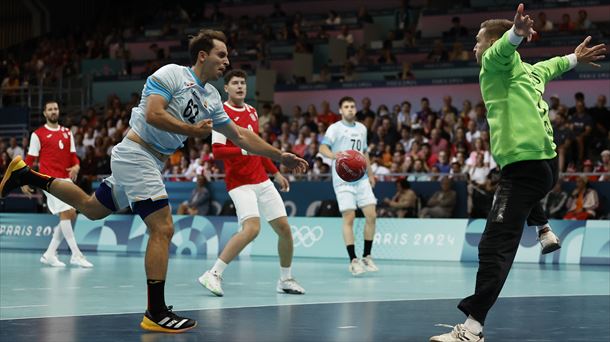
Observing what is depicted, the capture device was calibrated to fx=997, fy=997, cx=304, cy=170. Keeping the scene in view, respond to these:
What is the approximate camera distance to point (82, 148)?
27.5 meters

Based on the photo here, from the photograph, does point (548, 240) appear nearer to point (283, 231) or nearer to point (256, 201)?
point (283, 231)

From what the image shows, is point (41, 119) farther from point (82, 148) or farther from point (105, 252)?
point (105, 252)

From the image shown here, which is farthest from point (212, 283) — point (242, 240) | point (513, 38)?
point (513, 38)

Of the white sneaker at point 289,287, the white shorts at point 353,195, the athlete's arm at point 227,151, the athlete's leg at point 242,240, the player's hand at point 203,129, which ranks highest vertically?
the player's hand at point 203,129

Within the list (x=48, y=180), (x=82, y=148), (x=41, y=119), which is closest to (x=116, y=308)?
(x=48, y=180)

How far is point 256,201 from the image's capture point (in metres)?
11.4

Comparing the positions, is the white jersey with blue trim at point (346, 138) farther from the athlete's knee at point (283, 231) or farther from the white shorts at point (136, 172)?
the white shorts at point (136, 172)

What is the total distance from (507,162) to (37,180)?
→ 4290 mm

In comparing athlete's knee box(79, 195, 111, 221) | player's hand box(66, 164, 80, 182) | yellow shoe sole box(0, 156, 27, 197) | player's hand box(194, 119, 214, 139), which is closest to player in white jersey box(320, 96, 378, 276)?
player's hand box(66, 164, 80, 182)

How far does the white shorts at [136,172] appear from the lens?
822cm

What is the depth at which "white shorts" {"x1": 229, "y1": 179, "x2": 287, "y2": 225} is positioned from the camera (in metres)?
11.2

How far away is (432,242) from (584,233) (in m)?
2.76

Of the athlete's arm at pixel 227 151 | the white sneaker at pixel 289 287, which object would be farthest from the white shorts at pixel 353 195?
the athlete's arm at pixel 227 151

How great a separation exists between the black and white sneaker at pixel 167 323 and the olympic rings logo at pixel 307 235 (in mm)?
11478
